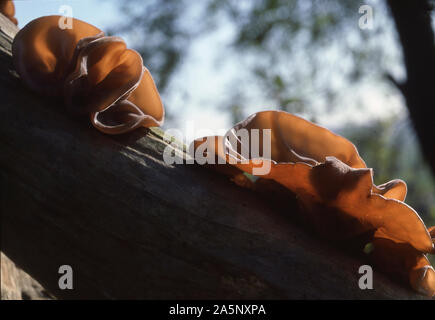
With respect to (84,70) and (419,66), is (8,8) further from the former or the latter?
(419,66)

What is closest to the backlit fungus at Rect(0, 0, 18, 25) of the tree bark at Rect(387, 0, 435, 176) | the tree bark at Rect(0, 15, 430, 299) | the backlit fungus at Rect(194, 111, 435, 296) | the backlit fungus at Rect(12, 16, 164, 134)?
the backlit fungus at Rect(12, 16, 164, 134)

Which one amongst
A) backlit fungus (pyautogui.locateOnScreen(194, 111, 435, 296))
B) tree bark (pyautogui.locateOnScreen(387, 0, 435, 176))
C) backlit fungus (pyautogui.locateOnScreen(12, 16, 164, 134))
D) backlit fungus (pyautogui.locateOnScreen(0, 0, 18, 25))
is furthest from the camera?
tree bark (pyautogui.locateOnScreen(387, 0, 435, 176))

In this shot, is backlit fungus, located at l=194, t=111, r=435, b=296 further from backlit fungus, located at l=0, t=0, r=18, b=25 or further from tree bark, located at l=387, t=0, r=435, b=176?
tree bark, located at l=387, t=0, r=435, b=176

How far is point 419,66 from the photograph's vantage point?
350 centimetres

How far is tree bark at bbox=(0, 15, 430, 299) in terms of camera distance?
34.9 inches

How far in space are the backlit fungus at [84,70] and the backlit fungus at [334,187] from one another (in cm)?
25

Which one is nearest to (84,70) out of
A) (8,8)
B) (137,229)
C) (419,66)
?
(137,229)

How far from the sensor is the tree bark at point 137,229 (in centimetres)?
89

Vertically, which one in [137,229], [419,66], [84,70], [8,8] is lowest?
[419,66]

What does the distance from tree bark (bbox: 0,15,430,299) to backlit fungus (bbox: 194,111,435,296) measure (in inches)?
2.3

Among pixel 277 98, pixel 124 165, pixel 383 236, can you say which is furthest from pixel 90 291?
pixel 277 98

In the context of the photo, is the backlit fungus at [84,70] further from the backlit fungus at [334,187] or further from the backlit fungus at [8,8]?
the backlit fungus at [8,8]

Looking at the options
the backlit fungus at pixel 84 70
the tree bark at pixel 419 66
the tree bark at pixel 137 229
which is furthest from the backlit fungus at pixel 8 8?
the tree bark at pixel 419 66

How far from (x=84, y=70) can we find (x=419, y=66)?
3357 millimetres
